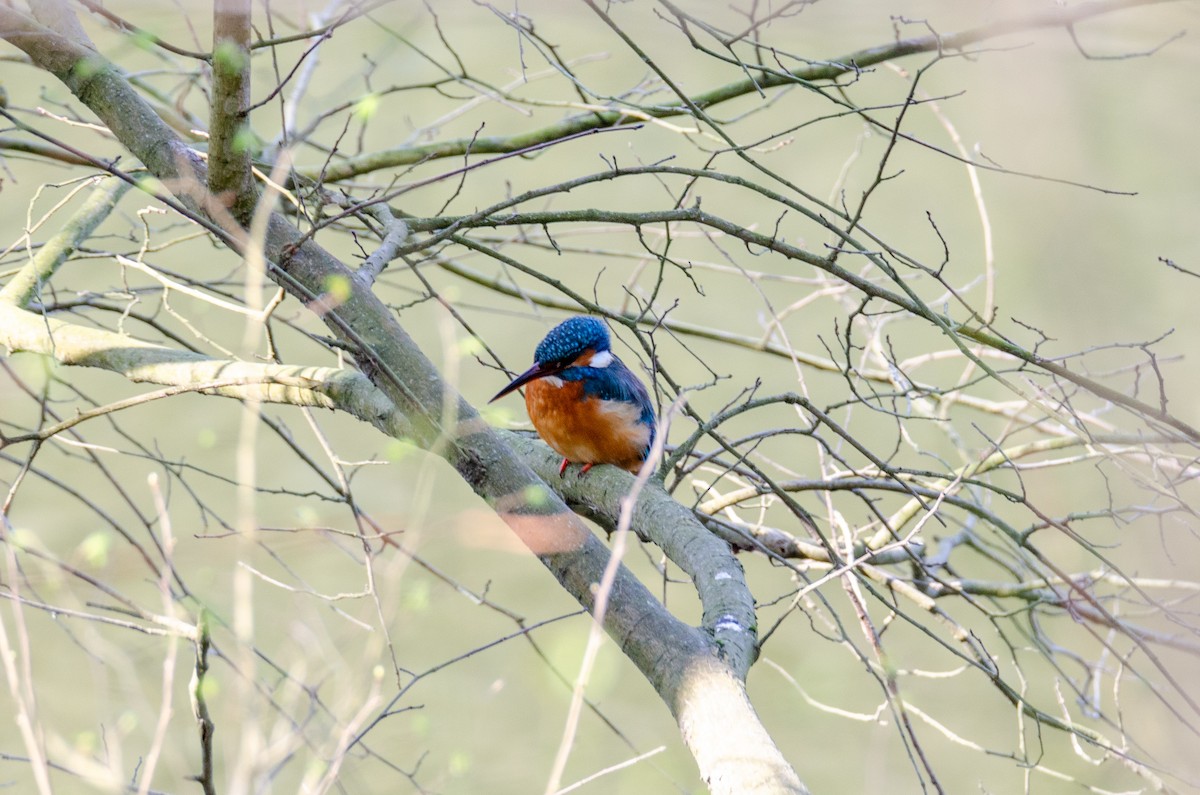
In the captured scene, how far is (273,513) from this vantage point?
13.5 ft

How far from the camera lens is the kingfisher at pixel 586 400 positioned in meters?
2.24

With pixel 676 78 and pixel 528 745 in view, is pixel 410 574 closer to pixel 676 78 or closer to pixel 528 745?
pixel 528 745

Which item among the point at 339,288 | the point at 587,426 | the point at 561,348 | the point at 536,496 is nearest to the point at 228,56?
the point at 339,288

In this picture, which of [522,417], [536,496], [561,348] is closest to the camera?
[536,496]

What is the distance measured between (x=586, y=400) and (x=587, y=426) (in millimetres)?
100

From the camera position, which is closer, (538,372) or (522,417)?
(538,372)

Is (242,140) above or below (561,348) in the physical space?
below

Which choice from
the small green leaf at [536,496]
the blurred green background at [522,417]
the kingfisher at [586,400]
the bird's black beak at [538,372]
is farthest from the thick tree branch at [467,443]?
the blurred green background at [522,417]

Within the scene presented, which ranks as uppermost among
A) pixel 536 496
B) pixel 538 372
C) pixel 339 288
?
pixel 538 372

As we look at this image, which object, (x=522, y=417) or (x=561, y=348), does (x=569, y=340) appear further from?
(x=522, y=417)

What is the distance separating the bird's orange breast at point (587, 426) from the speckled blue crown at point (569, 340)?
7cm

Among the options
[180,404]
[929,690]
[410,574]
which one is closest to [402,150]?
[410,574]

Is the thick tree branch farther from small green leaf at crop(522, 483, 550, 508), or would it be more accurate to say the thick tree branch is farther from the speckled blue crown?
the speckled blue crown

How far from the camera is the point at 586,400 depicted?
2.32 m
